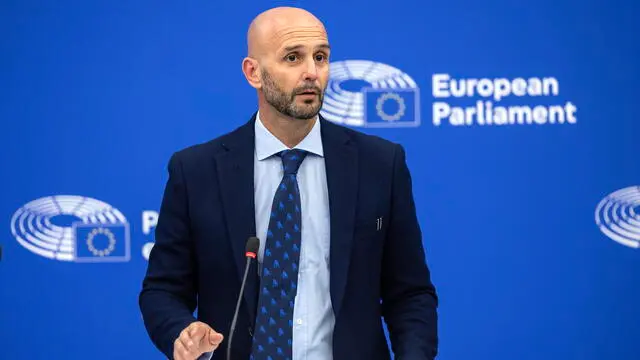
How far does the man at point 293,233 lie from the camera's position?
2.22 m

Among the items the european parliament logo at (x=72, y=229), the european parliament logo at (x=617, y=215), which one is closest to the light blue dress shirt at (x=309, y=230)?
the european parliament logo at (x=72, y=229)

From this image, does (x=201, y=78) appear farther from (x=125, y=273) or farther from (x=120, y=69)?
(x=125, y=273)

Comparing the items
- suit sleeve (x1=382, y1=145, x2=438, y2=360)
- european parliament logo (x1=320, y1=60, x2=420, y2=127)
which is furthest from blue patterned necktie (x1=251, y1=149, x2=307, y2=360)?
european parliament logo (x1=320, y1=60, x2=420, y2=127)

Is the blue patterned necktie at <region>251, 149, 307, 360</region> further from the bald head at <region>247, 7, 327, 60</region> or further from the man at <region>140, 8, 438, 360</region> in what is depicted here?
the bald head at <region>247, 7, 327, 60</region>

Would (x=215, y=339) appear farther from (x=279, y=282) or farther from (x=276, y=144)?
(x=276, y=144)

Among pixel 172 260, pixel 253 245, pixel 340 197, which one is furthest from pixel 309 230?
pixel 172 260

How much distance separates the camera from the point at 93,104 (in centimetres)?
423

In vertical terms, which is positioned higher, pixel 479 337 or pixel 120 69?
pixel 120 69

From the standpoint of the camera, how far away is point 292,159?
2330 mm

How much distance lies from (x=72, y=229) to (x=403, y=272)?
2.27m

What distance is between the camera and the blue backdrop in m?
4.14

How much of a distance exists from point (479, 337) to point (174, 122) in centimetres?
166

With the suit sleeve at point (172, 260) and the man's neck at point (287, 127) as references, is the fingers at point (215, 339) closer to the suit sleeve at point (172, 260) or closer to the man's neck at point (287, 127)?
the suit sleeve at point (172, 260)

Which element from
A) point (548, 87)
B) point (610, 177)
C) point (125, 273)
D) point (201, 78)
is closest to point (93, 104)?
point (201, 78)
